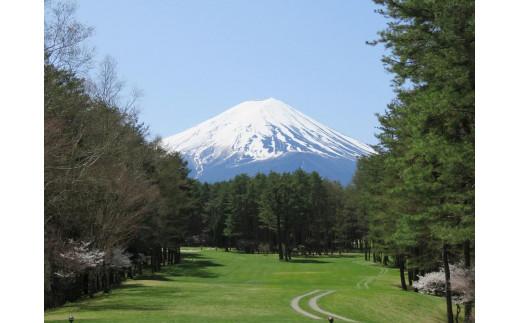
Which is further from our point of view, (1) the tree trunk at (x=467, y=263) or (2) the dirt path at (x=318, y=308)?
(2) the dirt path at (x=318, y=308)

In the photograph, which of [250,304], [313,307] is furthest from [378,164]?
[250,304]

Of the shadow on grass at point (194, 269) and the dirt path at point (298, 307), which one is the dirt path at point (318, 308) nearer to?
the dirt path at point (298, 307)

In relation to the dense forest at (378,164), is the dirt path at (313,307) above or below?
below

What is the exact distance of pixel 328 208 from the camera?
9769cm

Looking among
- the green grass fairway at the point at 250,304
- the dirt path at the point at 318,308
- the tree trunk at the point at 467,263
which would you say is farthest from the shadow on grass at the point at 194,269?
the tree trunk at the point at 467,263

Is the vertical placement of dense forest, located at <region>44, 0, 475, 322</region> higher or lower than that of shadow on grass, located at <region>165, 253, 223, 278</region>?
higher

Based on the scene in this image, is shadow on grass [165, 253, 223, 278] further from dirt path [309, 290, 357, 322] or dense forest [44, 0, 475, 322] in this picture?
dirt path [309, 290, 357, 322]

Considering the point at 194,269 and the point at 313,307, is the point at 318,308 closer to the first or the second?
the point at 313,307

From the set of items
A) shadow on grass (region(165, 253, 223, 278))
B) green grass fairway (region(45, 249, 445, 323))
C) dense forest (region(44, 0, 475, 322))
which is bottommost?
shadow on grass (region(165, 253, 223, 278))

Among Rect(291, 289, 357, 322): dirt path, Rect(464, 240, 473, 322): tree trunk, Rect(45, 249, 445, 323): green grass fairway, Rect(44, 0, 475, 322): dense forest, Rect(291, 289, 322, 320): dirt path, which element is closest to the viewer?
Rect(44, 0, 475, 322): dense forest

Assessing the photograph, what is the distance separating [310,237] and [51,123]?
9035 centimetres

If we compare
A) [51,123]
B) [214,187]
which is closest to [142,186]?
[51,123]

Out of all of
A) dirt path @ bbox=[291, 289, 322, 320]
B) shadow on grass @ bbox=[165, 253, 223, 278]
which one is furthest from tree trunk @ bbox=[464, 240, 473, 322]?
shadow on grass @ bbox=[165, 253, 223, 278]
